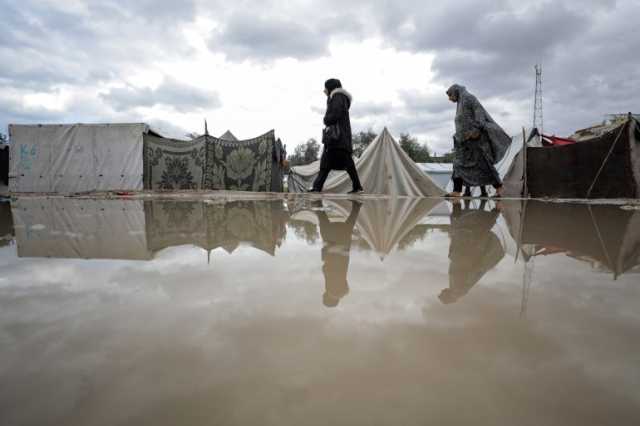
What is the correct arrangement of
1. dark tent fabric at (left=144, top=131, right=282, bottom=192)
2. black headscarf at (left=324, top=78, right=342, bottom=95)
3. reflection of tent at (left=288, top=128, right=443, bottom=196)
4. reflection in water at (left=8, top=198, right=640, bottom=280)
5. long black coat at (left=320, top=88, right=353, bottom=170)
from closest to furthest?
reflection in water at (left=8, top=198, right=640, bottom=280)
long black coat at (left=320, top=88, right=353, bottom=170)
black headscarf at (left=324, top=78, right=342, bottom=95)
reflection of tent at (left=288, top=128, right=443, bottom=196)
dark tent fabric at (left=144, top=131, right=282, bottom=192)

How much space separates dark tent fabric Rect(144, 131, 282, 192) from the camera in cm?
847

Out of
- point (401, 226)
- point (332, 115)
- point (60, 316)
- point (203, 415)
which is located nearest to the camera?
point (203, 415)

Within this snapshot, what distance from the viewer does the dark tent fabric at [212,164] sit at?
333 inches

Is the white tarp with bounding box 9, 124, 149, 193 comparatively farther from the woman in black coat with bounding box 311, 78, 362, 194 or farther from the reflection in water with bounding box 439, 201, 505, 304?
the reflection in water with bounding box 439, 201, 505, 304

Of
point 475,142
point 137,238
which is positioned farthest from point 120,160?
point 137,238

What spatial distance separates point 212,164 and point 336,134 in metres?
4.88

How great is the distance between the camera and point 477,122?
483 centimetres

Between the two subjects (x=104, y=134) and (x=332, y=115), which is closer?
(x=332, y=115)

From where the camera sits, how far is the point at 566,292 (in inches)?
25.8

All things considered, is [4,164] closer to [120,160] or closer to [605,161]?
[120,160]

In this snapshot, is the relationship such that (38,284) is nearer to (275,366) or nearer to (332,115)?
(275,366)

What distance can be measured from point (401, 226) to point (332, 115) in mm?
3133

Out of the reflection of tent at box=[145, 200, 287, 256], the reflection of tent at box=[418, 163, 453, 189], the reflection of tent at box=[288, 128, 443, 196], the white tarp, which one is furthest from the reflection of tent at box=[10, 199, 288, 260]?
the reflection of tent at box=[418, 163, 453, 189]

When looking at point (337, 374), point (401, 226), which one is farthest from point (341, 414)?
point (401, 226)
